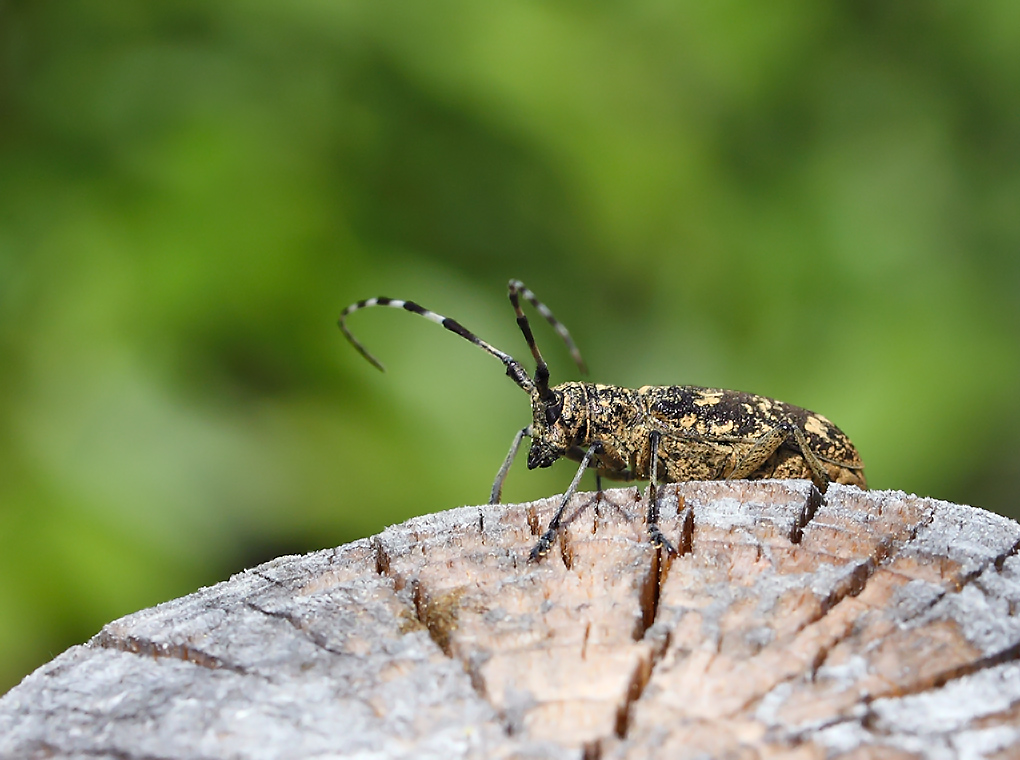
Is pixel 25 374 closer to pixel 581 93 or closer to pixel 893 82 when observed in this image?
pixel 581 93

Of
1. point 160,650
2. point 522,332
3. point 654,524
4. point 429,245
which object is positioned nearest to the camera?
point 160,650

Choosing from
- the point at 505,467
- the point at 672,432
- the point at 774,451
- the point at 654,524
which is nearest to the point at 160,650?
the point at 654,524

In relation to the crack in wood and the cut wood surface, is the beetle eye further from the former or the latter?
the crack in wood

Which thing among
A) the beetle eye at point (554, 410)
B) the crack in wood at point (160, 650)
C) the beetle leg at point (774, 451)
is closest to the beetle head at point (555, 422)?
the beetle eye at point (554, 410)

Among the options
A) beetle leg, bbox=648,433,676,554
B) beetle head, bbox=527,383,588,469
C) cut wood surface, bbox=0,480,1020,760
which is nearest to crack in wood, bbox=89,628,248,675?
cut wood surface, bbox=0,480,1020,760

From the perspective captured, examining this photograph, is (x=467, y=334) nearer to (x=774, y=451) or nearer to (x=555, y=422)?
(x=555, y=422)

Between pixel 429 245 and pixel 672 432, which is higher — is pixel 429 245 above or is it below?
above

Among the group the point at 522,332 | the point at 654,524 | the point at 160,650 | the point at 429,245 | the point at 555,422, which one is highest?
the point at 429,245

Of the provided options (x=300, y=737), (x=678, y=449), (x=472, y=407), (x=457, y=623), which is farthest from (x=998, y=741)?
(x=472, y=407)
